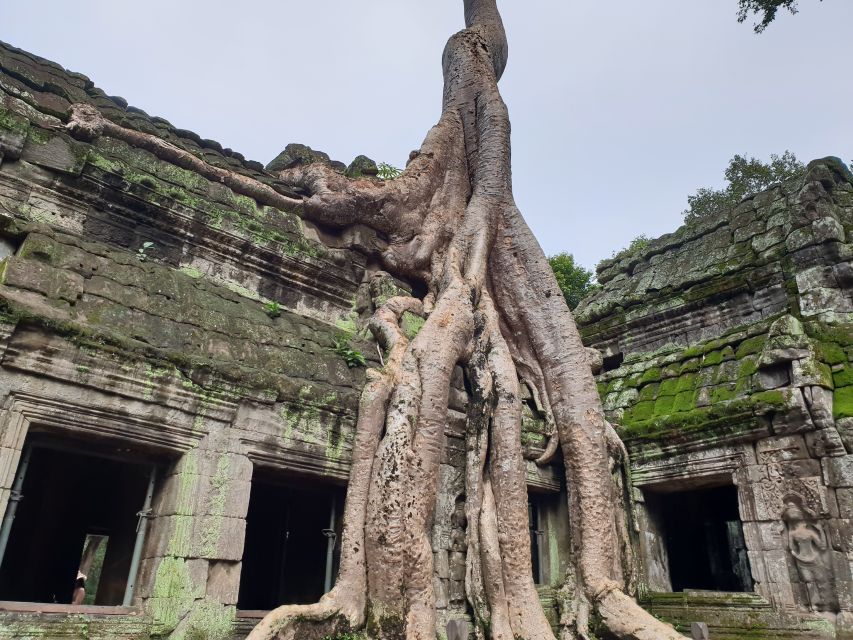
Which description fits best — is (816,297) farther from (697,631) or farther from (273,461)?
(273,461)

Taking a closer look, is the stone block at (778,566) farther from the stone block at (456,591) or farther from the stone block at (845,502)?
the stone block at (456,591)

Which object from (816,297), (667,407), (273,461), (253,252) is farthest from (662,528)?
(253,252)

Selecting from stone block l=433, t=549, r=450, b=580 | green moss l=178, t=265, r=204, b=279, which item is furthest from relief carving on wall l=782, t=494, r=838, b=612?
green moss l=178, t=265, r=204, b=279

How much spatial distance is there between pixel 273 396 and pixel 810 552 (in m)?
4.44

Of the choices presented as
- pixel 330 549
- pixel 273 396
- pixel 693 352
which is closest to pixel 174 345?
pixel 273 396

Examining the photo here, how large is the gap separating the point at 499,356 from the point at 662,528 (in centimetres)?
296

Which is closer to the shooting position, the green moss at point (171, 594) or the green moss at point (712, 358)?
the green moss at point (171, 594)

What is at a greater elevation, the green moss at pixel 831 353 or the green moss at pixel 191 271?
the green moss at pixel 191 271

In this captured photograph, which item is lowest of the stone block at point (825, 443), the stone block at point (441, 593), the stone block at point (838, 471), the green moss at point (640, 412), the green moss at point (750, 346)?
the stone block at point (441, 593)

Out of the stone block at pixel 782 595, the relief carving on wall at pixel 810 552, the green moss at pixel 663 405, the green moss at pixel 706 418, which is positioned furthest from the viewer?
the green moss at pixel 663 405

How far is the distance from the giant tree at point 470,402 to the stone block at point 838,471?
5.44ft

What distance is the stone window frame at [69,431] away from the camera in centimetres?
342

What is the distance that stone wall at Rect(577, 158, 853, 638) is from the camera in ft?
18.1

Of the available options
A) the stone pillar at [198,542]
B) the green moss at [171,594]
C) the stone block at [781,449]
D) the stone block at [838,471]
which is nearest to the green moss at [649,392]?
the stone block at [781,449]
